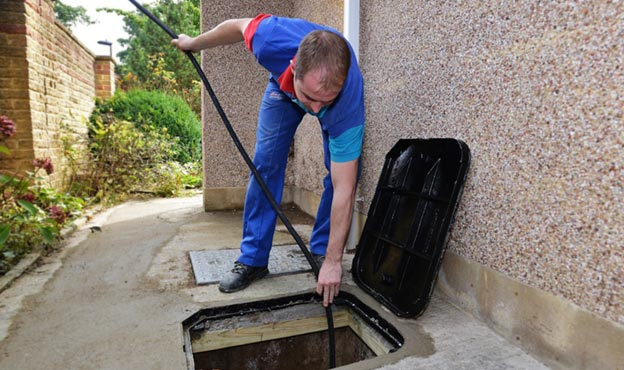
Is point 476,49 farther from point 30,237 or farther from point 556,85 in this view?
point 30,237

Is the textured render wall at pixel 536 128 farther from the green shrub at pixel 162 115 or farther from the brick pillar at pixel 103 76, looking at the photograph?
the brick pillar at pixel 103 76

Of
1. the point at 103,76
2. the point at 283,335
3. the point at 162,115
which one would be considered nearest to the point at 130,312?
the point at 283,335

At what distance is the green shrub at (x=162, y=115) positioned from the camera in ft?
Result: 21.6

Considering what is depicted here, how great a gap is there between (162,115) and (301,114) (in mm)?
5860

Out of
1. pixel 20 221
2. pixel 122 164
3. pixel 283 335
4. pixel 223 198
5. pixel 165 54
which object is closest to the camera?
pixel 283 335

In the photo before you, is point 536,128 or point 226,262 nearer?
point 536,128

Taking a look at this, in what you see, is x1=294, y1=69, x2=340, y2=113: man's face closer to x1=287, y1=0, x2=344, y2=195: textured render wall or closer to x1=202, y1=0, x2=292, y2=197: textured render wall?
x1=287, y1=0, x2=344, y2=195: textured render wall

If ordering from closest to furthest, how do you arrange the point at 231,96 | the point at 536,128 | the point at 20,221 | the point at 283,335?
the point at 536,128
the point at 283,335
the point at 20,221
the point at 231,96

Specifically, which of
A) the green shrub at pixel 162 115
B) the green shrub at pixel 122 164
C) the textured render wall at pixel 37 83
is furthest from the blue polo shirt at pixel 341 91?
the green shrub at pixel 162 115

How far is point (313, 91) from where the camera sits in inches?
53.5

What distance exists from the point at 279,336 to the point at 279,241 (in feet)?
3.83

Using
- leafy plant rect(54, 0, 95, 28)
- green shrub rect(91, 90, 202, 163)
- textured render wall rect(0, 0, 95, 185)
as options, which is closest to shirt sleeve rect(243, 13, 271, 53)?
textured render wall rect(0, 0, 95, 185)

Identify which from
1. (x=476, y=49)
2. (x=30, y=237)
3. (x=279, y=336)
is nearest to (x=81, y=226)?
(x=30, y=237)

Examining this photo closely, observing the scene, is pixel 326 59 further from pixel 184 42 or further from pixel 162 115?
pixel 162 115
